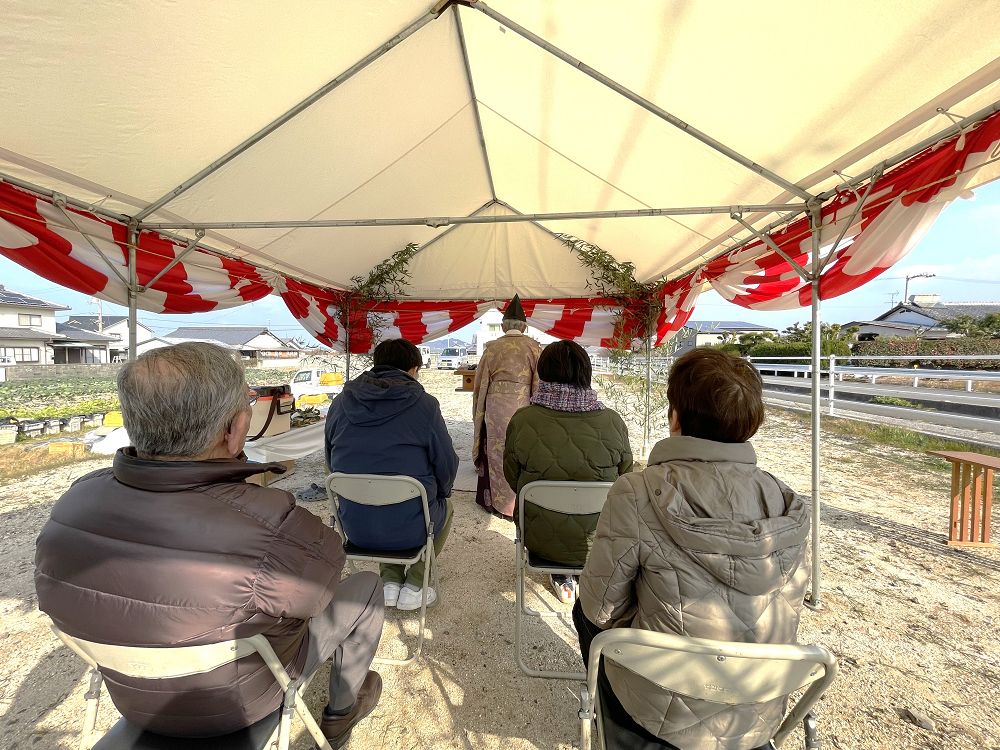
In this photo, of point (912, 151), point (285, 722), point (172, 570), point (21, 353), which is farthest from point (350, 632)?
point (21, 353)

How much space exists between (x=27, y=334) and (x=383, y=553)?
25.4 metres

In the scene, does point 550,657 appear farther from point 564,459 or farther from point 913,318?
point 913,318

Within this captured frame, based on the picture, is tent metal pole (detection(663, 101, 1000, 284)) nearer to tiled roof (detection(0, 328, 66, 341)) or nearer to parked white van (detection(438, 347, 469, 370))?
parked white van (detection(438, 347, 469, 370))

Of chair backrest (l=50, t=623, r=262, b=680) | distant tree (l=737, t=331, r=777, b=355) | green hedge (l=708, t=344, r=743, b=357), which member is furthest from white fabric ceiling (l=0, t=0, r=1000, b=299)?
distant tree (l=737, t=331, r=777, b=355)

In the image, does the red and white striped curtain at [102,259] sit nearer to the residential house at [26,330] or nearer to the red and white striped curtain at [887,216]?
the red and white striped curtain at [887,216]

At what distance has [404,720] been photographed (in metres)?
1.45

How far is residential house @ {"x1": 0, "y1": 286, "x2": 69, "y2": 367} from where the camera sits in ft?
54.1

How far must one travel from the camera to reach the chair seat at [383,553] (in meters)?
1.70

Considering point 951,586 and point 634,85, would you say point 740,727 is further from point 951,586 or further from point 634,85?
point 951,586

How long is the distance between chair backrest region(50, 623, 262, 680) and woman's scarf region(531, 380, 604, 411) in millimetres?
1401

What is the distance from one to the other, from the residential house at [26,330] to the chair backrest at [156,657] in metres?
23.3

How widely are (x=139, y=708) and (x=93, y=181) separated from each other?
2420 millimetres

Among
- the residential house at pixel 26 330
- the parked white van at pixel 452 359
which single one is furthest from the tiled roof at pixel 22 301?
the parked white van at pixel 452 359

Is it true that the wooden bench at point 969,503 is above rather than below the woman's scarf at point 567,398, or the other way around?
below
